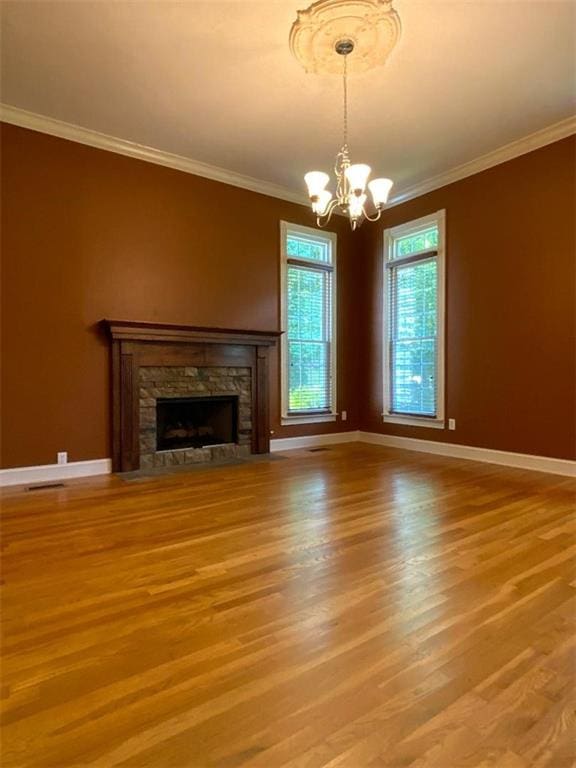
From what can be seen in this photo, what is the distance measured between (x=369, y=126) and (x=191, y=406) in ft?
11.4

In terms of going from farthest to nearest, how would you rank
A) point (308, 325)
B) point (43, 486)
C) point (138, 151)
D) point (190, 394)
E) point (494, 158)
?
point (308, 325), point (190, 394), point (494, 158), point (138, 151), point (43, 486)

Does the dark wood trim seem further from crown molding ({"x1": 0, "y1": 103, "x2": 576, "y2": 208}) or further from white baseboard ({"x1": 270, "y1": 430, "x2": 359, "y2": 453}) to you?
crown molding ({"x1": 0, "y1": 103, "x2": 576, "y2": 208})

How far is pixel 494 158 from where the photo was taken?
4.75 metres

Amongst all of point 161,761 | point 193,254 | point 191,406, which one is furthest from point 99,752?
point 193,254

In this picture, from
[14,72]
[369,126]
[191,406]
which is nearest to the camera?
[14,72]

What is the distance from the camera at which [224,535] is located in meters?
2.73

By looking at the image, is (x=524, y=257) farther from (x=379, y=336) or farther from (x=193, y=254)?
(x=193, y=254)

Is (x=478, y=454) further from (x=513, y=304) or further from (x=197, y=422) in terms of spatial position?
(x=197, y=422)

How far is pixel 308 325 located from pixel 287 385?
88cm

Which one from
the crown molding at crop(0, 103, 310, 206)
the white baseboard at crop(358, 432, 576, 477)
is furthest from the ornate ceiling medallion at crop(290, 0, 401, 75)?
the white baseboard at crop(358, 432, 576, 477)

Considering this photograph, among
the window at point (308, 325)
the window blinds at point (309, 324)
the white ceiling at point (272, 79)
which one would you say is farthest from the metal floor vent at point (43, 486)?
the white ceiling at point (272, 79)

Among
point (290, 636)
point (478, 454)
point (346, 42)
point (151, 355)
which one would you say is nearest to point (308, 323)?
point (151, 355)

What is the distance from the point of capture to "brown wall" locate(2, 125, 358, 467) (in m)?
4.05

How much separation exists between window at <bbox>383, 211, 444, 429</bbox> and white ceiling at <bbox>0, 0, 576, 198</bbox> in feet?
3.68
